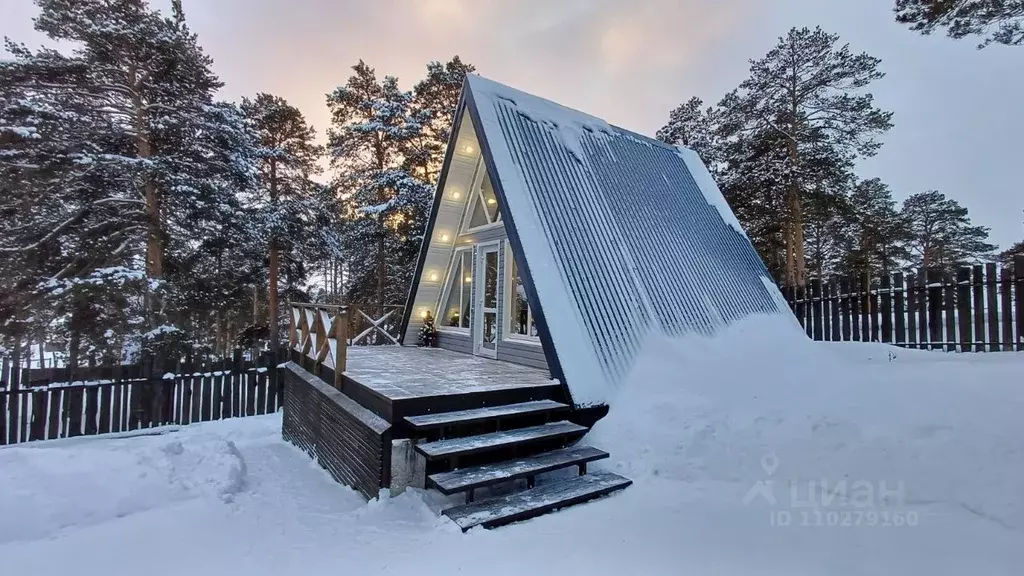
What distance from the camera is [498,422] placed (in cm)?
388

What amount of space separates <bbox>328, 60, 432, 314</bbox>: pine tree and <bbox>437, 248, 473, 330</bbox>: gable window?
6.30 metres

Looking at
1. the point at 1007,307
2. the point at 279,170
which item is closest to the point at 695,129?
the point at 1007,307

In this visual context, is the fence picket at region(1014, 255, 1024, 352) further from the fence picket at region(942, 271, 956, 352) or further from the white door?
the white door

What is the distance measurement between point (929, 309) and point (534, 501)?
6781 mm

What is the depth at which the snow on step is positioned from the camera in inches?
130

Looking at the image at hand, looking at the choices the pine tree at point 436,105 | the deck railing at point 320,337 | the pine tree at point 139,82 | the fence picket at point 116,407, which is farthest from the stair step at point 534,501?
the pine tree at point 436,105

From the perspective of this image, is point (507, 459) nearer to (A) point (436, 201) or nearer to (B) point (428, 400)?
(B) point (428, 400)

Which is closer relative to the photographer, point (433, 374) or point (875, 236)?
point (433, 374)

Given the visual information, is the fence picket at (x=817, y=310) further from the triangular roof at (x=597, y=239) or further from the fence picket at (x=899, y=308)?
the fence picket at (x=899, y=308)

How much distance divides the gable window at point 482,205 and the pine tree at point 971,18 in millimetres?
6871

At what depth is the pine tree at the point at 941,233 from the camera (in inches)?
923

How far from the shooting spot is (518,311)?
6.51 metres

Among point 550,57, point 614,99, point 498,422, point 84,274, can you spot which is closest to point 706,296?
point 498,422

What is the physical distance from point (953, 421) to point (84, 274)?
15300 mm
